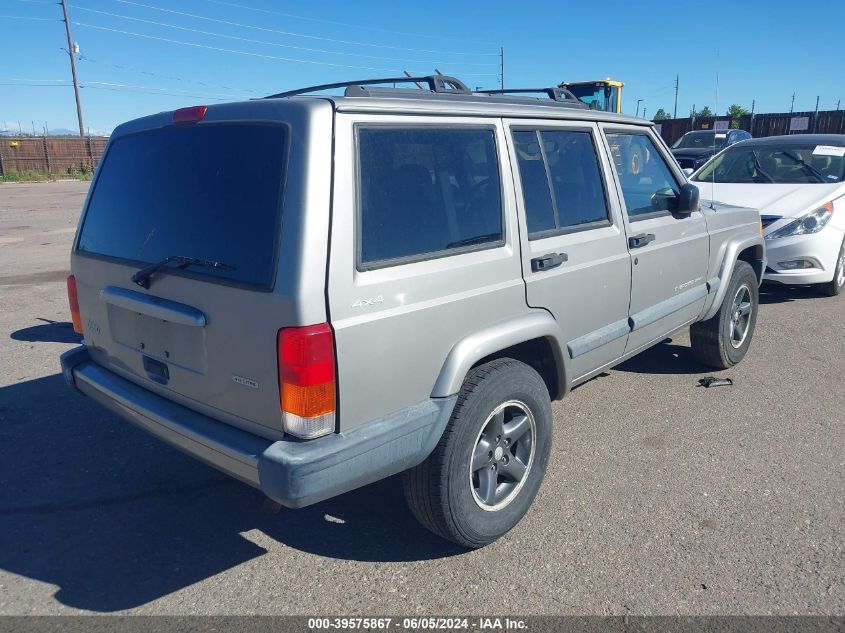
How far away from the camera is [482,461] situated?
3039mm

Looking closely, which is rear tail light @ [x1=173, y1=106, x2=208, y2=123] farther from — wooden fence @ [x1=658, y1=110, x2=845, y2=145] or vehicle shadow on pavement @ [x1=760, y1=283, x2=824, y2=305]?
wooden fence @ [x1=658, y1=110, x2=845, y2=145]

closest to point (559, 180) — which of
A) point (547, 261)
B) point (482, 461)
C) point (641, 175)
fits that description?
point (547, 261)

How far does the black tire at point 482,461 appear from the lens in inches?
111

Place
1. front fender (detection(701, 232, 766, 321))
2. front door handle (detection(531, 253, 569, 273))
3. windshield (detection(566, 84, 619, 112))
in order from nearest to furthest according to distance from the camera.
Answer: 1. front door handle (detection(531, 253, 569, 273))
2. front fender (detection(701, 232, 766, 321))
3. windshield (detection(566, 84, 619, 112))

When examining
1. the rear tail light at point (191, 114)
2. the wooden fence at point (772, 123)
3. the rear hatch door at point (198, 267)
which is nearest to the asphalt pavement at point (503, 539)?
the rear hatch door at point (198, 267)

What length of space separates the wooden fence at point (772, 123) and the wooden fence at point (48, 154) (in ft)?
104

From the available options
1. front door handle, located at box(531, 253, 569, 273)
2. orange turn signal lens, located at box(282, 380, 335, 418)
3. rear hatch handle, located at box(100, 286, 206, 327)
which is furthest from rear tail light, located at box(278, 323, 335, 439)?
front door handle, located at box(531, 253, 569, 273)

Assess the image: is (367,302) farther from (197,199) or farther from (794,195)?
(794,195)

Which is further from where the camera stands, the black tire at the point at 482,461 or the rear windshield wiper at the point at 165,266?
the black tire at the point at 482,461

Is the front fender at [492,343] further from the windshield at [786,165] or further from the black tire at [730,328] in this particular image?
the windshield at [786,165]

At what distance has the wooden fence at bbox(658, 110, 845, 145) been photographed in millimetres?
27188

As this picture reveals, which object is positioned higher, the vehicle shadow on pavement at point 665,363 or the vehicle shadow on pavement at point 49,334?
the vehicle shadow on pavement at point 49,334

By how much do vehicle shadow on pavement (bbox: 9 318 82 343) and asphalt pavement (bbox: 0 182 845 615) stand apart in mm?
1370

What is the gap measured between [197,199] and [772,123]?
108 feet
